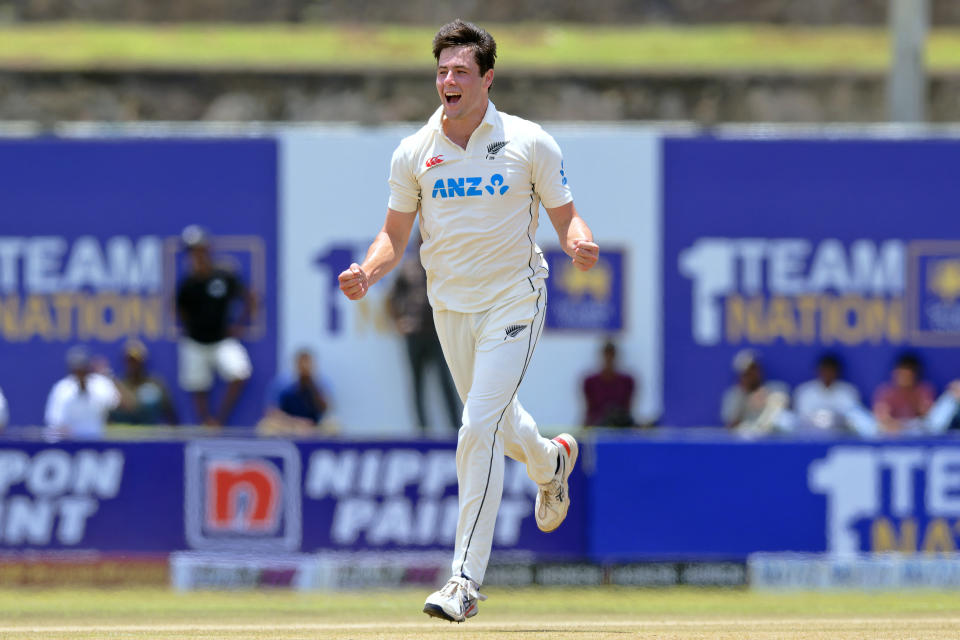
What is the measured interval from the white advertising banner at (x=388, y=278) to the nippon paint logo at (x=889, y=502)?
11.7 feet

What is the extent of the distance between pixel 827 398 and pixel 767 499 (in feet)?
11.1

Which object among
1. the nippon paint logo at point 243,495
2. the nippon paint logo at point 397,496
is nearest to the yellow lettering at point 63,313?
the nippon paint logo at point 243,495

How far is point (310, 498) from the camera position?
1267 centimetres

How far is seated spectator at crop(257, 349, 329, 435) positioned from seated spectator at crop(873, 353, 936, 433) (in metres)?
5.19

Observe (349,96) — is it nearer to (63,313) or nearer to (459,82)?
(63,313)

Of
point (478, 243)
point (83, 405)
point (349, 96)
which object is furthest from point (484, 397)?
point (349, 96)

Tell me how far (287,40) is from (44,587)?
11451 mm

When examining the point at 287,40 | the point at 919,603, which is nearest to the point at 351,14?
the point at 287,40

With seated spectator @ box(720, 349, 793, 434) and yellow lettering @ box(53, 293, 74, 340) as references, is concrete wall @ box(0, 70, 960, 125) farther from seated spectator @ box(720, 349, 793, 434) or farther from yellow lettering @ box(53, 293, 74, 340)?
seated spectator @ box(720, 349, 793, 434)

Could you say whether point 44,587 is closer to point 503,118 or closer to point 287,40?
point 503,118

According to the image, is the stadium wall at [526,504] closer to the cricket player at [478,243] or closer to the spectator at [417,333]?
the spectator at [417,333]

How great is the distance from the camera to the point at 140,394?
51.4 feet

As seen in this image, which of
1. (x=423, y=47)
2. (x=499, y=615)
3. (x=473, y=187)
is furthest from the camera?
(x=423, y=47)

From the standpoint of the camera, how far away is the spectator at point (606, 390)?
15648 millimetres
